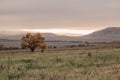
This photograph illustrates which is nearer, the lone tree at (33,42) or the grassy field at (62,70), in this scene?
the grassy field at (62,70)

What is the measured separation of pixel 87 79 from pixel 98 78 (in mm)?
487

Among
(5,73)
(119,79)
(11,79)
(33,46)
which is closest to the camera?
(119,79)

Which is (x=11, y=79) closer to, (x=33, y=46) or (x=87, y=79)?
(x=87, y=79)

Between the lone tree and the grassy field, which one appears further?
the lone tree

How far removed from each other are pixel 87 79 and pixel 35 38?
276 feet

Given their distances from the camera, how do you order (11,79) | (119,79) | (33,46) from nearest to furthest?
1. (119,79)
2. (11,79)
3. (33,46)

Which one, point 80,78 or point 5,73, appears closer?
point 80,78

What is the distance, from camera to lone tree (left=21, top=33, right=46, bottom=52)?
93.3m

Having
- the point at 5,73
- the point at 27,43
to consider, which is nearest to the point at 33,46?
the point at 27,43

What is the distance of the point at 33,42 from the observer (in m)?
93.7

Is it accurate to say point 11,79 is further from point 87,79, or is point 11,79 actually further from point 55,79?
point 87,79

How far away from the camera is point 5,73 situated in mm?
14500

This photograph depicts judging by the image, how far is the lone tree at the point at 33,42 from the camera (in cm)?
9331

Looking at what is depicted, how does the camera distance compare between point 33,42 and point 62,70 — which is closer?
point 62,70
